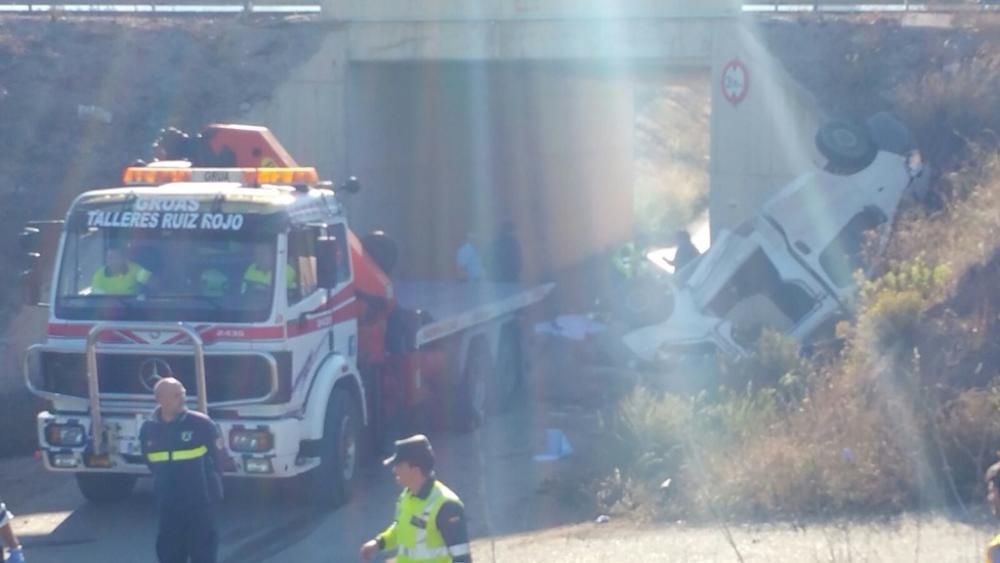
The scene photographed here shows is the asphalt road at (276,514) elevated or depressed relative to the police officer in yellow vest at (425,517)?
depressed

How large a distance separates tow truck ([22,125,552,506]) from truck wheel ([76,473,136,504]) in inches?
0.5

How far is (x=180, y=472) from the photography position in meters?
8.92

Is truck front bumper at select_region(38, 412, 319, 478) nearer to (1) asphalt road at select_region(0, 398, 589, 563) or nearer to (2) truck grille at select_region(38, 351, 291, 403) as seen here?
(2) truck grille at select_region(38, 351, 291, 403)

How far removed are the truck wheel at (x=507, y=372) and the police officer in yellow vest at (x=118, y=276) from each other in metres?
6.04

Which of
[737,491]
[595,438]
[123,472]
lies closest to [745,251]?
[595,438]

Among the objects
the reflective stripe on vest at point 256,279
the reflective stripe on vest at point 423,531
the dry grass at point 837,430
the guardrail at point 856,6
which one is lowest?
the dry grass at point 837,430

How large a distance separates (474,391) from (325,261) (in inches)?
165

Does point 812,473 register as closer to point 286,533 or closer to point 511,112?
point 286,533

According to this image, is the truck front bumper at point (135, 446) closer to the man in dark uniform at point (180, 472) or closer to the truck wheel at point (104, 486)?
the truck wheel at point (104, 486)

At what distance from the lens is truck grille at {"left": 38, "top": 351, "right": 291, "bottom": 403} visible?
1141 centimetres

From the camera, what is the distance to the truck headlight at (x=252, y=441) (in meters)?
11.3

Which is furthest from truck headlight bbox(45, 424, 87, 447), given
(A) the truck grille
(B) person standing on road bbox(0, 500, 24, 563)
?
(B) person standing on road bbox(0, 500, 24, 563)

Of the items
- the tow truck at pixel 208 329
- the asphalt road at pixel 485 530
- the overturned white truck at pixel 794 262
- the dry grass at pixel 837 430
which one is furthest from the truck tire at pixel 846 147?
the tow truck at pixel 208 329

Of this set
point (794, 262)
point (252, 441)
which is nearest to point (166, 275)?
point (252, 441)
